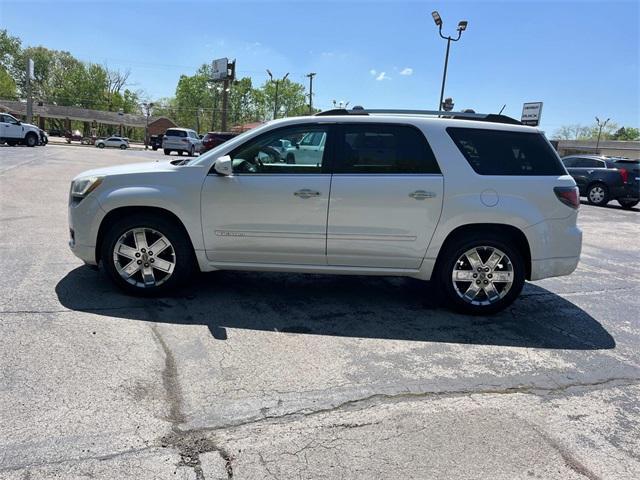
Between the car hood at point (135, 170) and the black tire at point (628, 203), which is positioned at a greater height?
the car hood at point (135, 170)

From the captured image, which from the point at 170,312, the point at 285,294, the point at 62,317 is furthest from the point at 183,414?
the point at 285,294

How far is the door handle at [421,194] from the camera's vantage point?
14.0 ft

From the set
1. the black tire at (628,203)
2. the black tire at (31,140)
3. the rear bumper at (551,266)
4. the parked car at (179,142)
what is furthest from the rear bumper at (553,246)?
the black tire at (31,140)

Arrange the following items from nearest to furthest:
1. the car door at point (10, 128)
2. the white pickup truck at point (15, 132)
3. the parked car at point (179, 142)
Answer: the car door at point (10, 128)
the white pickup truck at point (15, 132)
the parked car at point (179, 142)

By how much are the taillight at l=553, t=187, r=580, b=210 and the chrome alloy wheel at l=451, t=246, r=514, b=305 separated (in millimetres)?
749

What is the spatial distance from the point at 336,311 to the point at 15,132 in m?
30.4

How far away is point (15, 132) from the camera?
27609mm

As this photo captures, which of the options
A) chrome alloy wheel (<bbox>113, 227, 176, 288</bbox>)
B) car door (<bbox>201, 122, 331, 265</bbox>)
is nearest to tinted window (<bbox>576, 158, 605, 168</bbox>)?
car door (<bbox>201, 122, 331, 265</bbox>)

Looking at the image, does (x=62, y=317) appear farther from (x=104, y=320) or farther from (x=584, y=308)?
(x=584, y=308)

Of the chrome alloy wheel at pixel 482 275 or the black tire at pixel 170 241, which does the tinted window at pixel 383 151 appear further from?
the black tire at pixel 170 241

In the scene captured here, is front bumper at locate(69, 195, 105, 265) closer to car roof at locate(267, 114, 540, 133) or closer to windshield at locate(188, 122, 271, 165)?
windshield at locate(188, 122, 271, 165)

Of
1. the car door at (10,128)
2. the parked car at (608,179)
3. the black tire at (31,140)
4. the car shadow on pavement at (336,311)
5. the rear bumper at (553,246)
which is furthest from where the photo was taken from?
the black tire at (31,140)

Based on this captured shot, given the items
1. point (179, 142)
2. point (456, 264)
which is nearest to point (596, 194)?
point (456, 264)

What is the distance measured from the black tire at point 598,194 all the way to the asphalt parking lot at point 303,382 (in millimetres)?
13189
